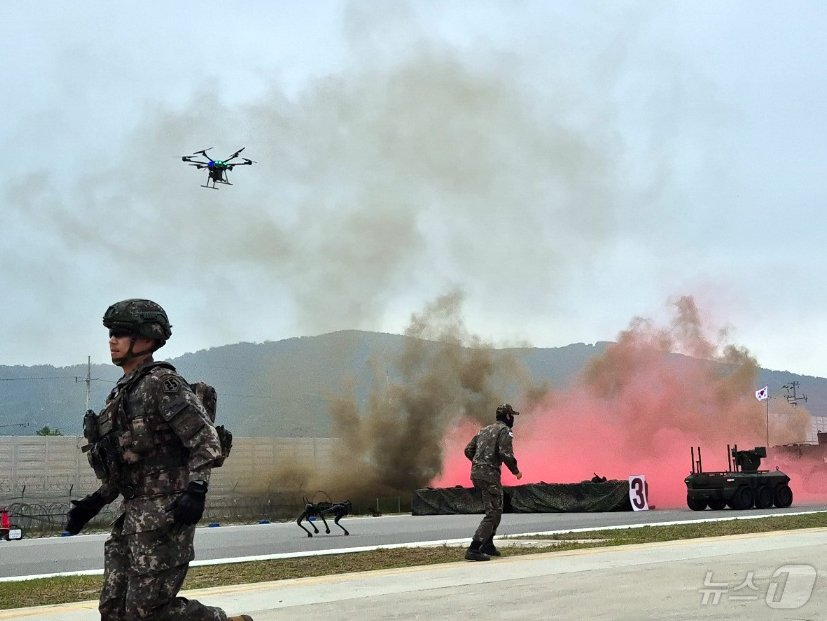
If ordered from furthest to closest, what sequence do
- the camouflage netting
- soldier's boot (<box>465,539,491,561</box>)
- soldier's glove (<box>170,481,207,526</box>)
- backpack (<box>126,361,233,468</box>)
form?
the camouflage netting < soldier's boot (<box>465,539,491,561</box>) < backpack (<box>126,361,233,468</box>) < soldier's glove (<box>170,481,207,526</box>)

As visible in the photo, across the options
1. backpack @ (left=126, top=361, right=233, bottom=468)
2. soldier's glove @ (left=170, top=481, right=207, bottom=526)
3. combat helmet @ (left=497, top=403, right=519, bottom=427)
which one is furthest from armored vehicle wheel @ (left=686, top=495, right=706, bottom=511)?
soldier's glove @ (left=170, top=481, right=207, bottom=526)

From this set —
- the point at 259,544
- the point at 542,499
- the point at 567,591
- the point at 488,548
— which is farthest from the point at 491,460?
the point at 542,499

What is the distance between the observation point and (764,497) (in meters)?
29.7

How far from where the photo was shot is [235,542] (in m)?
19.0

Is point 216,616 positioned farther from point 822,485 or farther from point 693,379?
point 693,379

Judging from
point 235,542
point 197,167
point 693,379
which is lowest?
point 235,542

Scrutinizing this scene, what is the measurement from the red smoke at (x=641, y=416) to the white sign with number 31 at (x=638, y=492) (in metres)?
14.8

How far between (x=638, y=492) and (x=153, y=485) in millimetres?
25168

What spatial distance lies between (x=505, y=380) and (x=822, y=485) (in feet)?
58.5

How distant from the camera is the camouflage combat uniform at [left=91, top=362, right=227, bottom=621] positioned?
5.55 metres

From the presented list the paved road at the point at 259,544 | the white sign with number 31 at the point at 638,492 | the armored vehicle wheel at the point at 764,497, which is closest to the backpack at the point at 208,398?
the paved road at the point at 259,544

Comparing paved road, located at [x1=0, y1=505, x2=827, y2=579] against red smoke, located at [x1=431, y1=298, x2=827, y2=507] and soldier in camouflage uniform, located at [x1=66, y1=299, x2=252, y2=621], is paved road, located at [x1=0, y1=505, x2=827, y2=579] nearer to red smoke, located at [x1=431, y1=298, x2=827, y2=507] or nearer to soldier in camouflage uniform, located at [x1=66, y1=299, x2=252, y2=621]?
soldier in camouflage uniform, located at [x1=66, y1=299, x2=252, y2=621]

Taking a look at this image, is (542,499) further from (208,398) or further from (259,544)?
(208,398)

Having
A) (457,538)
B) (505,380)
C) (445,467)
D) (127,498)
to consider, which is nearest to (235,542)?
(457,538)
